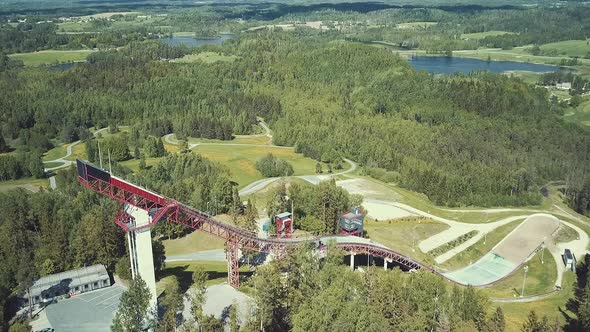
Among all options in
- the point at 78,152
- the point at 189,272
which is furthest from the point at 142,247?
the point at 78,152

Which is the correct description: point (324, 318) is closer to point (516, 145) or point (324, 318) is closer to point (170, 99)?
point (516, 145)

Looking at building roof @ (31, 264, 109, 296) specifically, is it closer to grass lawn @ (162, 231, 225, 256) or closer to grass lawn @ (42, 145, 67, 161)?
grass lawn @ (162, 231, 225, 256)

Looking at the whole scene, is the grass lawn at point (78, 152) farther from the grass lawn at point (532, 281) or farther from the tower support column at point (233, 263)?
the grass lawn at point (532, 281)

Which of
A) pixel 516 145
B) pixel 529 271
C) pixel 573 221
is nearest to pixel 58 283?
pixel 529 271

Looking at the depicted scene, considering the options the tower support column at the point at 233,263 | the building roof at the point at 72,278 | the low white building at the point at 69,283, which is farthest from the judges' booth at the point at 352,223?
the building roof at the point at 72,278

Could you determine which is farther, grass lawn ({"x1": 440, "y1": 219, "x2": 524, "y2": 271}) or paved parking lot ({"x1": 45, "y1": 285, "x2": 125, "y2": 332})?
grass lawn ({"x1": 440, "y1": 219, "x2": 524, "y2": 271})

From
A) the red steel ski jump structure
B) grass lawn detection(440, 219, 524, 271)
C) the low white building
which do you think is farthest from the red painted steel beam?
grass lawn detection(440, 219, 524, 271)
